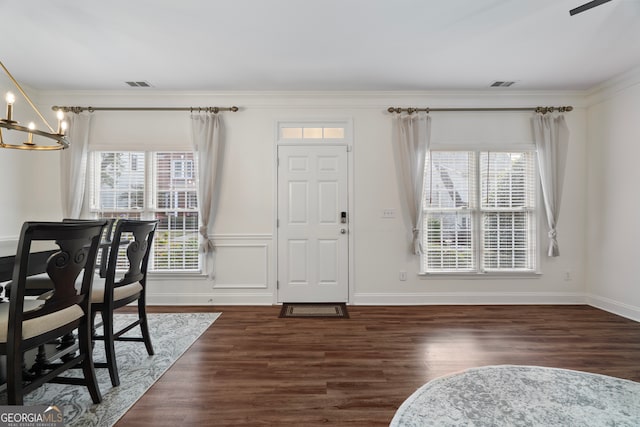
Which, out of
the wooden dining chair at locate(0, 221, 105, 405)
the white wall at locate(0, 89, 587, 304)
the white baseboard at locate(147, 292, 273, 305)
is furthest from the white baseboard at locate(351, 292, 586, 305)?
the wooden dining chair at locate(0, 221, 105, 405)

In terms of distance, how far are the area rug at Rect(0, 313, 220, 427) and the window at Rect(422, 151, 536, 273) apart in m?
2.97

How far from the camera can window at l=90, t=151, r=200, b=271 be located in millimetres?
4113

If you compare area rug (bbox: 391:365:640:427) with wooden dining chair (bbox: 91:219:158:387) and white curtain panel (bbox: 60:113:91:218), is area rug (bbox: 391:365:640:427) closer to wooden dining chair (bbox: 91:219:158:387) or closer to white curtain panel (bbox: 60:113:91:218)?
wooden dining chair (bbox: 91:219:158:387)

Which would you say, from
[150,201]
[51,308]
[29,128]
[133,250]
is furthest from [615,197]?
[150,201]

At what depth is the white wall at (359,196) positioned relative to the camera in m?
4.12

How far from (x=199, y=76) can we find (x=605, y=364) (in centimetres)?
476

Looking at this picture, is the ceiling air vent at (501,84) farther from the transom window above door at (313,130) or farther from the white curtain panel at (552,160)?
the transom window above door at (313,130)

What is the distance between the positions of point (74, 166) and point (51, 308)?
3.09 metres

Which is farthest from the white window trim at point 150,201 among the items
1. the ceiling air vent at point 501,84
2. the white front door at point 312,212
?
the ceiling air vent at point 501,84

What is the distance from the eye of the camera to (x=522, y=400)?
78.5 inches

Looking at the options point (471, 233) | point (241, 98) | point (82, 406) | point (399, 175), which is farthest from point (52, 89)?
point (471, 233)

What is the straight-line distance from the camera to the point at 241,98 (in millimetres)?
4172

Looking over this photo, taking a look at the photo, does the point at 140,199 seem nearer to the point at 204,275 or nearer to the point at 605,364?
the point at 204,275

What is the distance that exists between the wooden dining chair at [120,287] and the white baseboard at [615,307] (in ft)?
16.3
